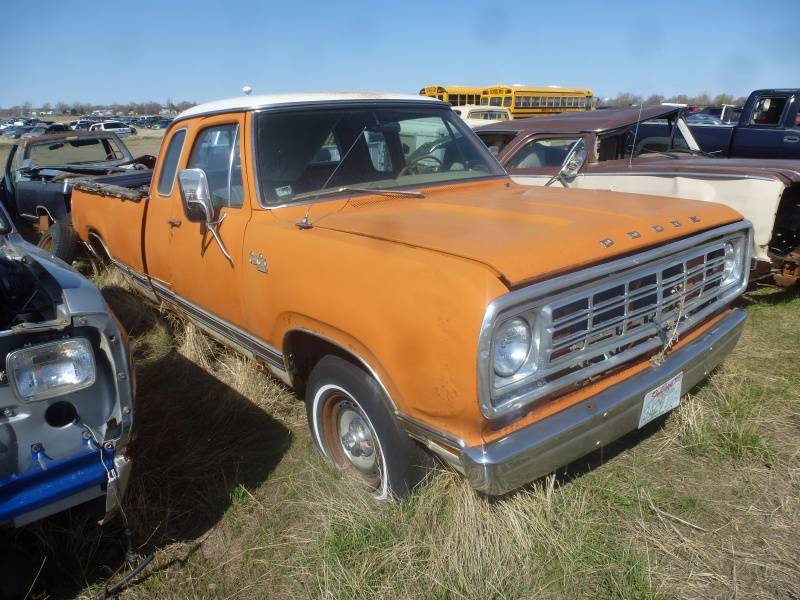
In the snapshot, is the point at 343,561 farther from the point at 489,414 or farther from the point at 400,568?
the point at 489,414

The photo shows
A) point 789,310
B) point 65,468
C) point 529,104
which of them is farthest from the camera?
point 529,104

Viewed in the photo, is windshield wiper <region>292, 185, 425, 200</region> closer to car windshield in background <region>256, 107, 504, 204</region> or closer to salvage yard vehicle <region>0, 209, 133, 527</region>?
car windshield in background <region>256, 107, 504, 204</region>

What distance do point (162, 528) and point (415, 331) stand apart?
160cm

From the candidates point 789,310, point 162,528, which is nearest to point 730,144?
point 789,310

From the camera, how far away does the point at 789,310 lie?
5.12 meters

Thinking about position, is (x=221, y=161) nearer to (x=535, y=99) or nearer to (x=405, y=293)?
(x=405, y=293)

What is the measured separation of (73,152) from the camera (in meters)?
8.58

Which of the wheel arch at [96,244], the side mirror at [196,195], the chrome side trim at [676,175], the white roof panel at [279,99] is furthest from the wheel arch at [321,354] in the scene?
the chrome side trim at [676,175]

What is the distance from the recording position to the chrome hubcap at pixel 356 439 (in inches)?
108

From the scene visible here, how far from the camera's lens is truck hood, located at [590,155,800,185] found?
15.1 ft

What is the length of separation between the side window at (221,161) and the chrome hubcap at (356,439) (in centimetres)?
130

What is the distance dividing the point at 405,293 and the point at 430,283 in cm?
11

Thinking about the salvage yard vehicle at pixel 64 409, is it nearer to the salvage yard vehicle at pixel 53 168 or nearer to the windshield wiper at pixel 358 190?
the windshield wiper at pixel 358 190

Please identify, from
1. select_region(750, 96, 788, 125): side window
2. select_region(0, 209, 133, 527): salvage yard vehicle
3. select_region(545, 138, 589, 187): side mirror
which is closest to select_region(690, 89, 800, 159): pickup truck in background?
select_region(750, 96, 788, 125): side window
